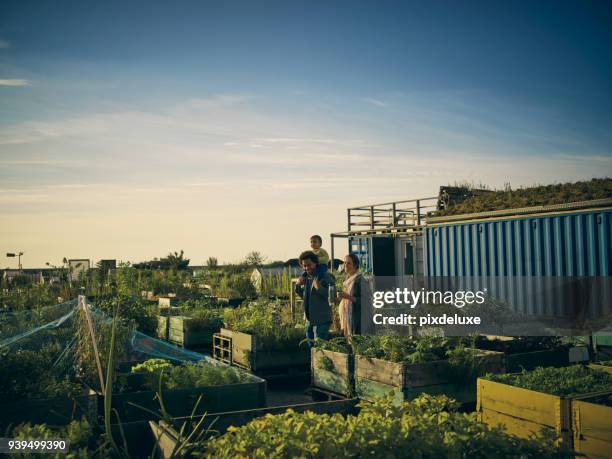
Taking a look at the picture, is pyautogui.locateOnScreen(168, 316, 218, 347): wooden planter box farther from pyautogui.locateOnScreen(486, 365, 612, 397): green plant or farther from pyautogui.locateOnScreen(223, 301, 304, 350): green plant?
pyautogui.locateOnScreen(486, 365, 612, 397): green plant

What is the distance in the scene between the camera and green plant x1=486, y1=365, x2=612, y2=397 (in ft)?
12.3

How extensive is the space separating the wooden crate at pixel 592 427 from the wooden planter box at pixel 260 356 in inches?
182

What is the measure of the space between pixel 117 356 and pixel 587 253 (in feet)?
32.2

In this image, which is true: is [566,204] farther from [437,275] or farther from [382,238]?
[382,238]

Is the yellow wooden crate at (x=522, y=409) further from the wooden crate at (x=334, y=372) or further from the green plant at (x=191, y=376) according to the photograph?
the green plant at (x=191, y=376)

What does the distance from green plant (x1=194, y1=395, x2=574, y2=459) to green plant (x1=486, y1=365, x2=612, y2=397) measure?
159cm

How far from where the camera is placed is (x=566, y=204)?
1170 centimetres

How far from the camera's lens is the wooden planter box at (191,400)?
438 cm

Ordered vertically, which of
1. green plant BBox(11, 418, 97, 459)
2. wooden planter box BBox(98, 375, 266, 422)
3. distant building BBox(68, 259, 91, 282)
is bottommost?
wooden planter box BBox(98, 375, 266, 422)

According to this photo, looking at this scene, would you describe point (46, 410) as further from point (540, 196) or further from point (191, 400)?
point (540, 196)

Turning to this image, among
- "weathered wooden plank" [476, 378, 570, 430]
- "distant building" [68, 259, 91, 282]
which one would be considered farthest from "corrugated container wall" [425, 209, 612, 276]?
"distant building" [68, 259, 91, 282]

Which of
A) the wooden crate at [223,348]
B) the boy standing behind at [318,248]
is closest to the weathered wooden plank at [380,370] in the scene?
the boy standing behind at [318,248]

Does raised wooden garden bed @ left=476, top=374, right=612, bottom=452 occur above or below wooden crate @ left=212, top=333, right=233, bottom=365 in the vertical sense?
above

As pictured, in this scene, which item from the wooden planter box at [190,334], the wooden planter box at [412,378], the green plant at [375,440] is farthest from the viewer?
the wooden planter box at [190,334]
